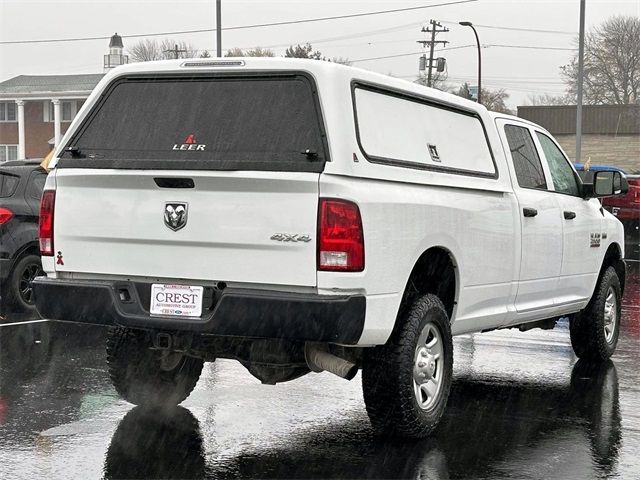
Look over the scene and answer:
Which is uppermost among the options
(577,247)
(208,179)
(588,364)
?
(208,179)

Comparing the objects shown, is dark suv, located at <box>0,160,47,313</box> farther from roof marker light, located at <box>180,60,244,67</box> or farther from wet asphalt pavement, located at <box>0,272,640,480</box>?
roof marker light, located at <box>180,60,244,67</box>

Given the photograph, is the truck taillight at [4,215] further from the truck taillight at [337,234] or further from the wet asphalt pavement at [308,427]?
the truck taillight at [337,234]

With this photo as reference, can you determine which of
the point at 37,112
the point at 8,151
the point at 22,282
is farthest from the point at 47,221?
the point at 8,151

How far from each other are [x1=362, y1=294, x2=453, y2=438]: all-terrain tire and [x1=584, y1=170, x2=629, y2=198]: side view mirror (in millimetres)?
3158

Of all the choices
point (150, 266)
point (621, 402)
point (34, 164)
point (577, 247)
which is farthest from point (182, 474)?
point (34, 164)

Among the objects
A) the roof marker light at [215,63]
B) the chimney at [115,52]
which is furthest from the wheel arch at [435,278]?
the chimney at [115,52]

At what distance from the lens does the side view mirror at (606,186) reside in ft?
28.9

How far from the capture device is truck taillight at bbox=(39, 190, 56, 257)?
620cm

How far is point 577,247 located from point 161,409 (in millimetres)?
3579

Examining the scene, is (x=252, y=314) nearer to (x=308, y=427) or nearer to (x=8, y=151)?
(x=308, y=427)

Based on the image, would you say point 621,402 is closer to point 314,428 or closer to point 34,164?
point 314,428

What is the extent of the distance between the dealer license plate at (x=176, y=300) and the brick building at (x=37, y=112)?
5901 centimetres

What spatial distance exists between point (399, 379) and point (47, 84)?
215ft

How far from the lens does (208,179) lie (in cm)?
572
